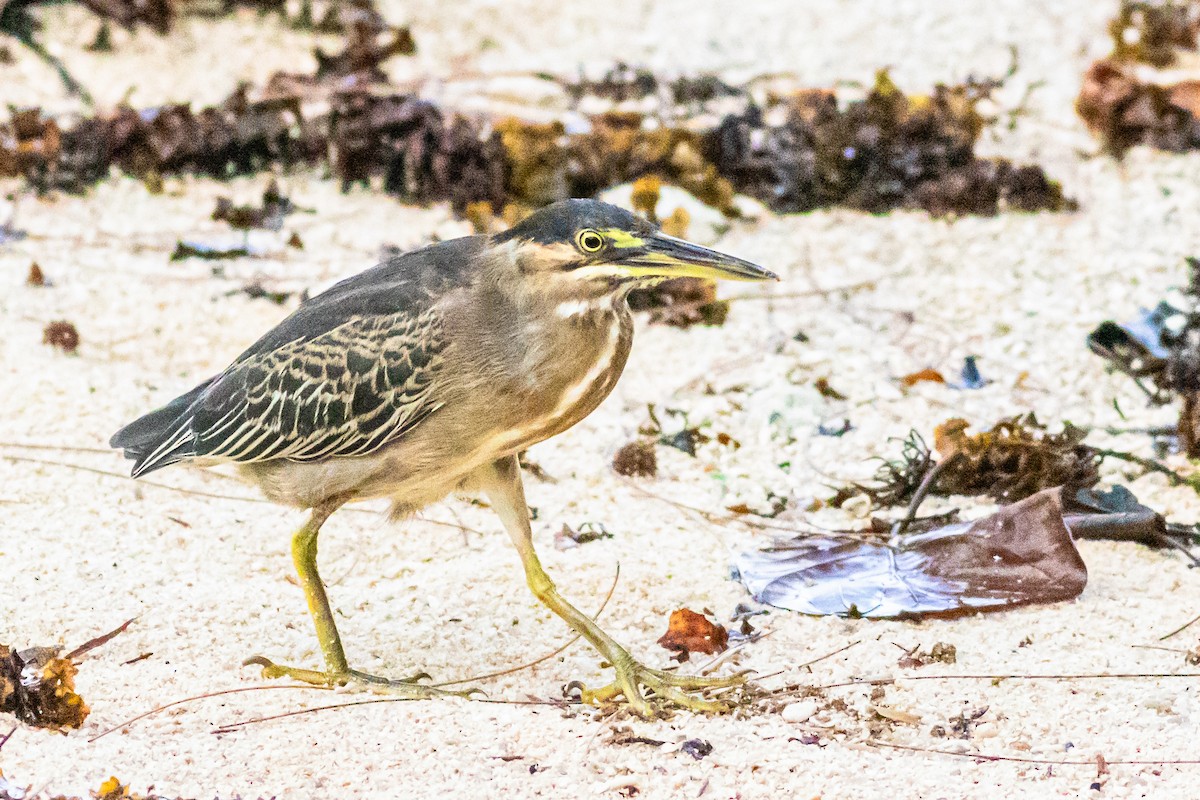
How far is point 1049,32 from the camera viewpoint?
8.70 metres

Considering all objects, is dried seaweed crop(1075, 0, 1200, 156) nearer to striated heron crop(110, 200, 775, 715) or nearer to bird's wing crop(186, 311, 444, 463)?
striated heron crop(110, 200, 775, 715)

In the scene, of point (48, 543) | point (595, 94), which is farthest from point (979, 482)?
point (595, 94)

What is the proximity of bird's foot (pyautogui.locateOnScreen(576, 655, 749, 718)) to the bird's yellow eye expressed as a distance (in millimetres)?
1039

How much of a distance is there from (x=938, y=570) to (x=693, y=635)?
2.44 ft

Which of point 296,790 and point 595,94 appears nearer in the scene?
point 296,790

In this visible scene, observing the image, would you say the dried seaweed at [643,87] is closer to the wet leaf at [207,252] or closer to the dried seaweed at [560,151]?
the dried seaweed at [560,151]

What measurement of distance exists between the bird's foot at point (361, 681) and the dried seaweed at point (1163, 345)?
2842 mm

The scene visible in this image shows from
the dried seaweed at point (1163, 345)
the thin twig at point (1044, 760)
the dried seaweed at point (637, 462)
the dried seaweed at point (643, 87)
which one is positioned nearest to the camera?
the thin twig at point (1044, 760)

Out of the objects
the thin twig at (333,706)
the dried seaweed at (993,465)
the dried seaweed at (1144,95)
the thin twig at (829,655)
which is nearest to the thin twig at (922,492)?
the dried seaweed at (993,465)

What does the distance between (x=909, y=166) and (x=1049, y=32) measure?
2265mm

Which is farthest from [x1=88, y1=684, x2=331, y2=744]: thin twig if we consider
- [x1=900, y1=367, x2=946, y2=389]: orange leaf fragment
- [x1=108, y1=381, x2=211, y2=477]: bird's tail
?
[x1=900, y1=367, x2=946, y2=389]: orange leaf fragment

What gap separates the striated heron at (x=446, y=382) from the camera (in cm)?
360

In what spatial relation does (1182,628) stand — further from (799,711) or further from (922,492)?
(799,711)

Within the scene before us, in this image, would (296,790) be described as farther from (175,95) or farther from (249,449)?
(175,95)
